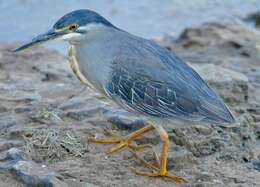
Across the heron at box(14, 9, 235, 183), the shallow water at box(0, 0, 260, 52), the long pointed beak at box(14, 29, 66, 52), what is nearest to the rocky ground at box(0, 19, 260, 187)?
the heron at box(14, 9, 235, 183)

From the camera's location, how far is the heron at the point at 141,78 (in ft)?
17.0

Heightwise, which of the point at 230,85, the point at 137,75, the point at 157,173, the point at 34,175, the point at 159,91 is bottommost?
the point at 157,173

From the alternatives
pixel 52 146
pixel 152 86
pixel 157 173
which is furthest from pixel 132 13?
pixel 157 173

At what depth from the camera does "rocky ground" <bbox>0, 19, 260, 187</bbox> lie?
4996mm

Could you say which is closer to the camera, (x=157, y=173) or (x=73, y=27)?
(x=157, y=173)

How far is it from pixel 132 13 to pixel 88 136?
5092mm

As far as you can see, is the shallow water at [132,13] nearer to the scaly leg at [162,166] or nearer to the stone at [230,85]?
the stone at [230,85]

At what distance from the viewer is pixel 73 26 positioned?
207 inches

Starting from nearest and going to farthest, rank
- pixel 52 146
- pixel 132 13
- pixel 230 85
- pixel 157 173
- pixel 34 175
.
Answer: pixel 34 175, pixel 157 173, pixel 52 146, pixel 230 85, pixel 132 13

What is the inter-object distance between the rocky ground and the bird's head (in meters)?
0.71

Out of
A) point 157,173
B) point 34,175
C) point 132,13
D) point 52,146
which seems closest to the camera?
point 34,175

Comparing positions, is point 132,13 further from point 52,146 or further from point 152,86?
point 52,146

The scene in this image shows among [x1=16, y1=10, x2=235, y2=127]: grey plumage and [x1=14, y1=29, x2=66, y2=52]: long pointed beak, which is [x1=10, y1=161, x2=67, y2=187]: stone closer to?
[x1=16, y1=10, x2=235, y2=127]: grey plumage

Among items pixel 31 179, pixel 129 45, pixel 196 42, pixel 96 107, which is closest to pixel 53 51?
pixel 196 42
